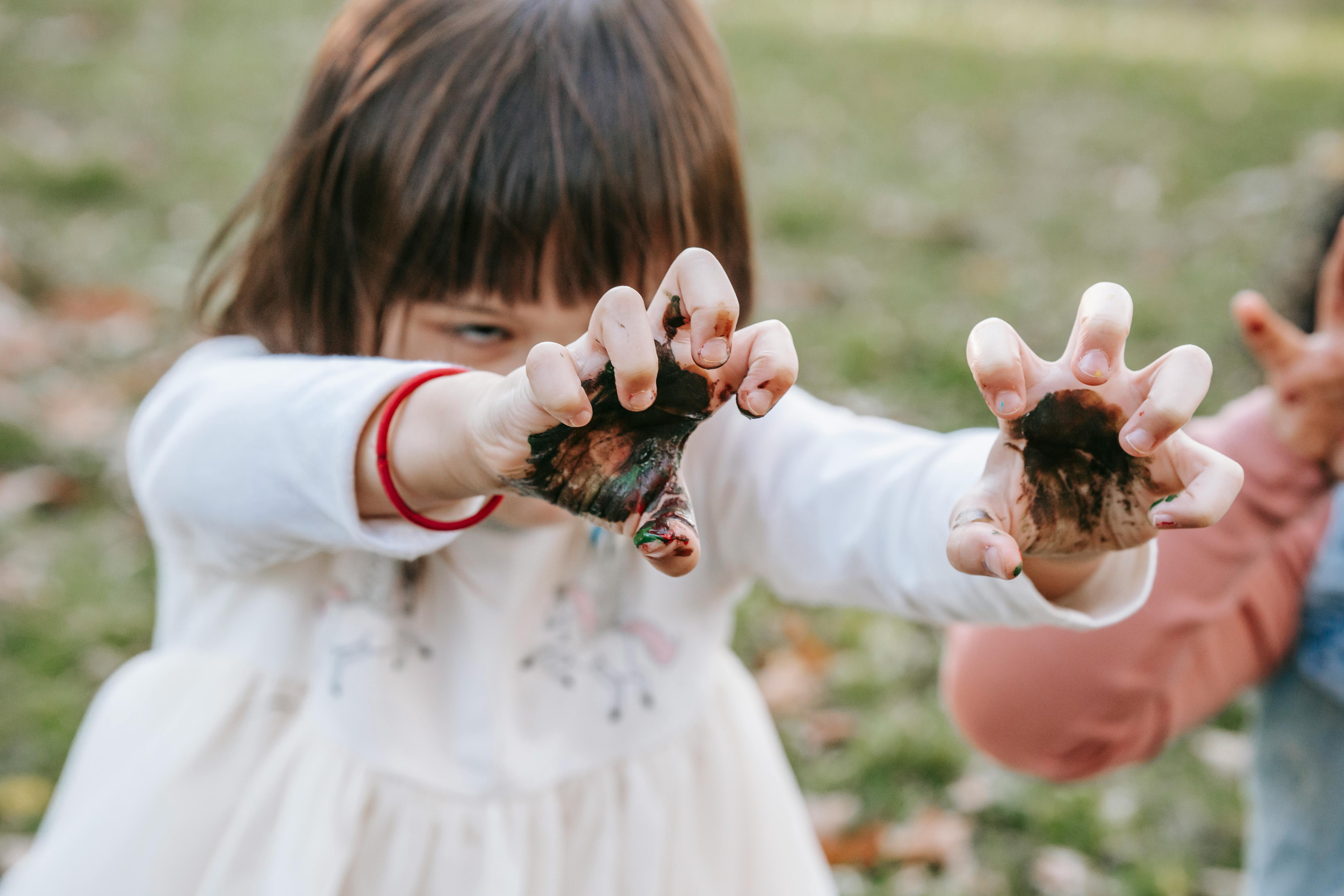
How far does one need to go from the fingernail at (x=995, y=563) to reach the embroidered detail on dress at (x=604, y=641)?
1.90 feet

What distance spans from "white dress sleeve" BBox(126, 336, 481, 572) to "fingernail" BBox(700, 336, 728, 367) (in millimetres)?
323

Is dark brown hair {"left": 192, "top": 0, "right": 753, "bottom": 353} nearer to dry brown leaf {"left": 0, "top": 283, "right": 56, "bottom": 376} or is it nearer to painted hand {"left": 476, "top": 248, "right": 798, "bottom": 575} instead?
painted hand {"left": 476, "top": 248, "right": 798, "bottom": 575}

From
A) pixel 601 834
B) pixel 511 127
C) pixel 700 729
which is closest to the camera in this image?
pixel 511 127

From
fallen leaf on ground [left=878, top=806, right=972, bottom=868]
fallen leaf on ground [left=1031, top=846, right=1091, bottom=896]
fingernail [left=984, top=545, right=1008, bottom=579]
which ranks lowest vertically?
fallen leaf on ground [left=1031, top=846, right=1091, bottom=896]

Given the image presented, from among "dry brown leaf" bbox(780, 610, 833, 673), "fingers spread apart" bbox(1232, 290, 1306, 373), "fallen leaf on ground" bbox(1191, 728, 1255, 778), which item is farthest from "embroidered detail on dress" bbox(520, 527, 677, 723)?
"fallen leaf on ground" bbox(1191, 728, 1255, 778)

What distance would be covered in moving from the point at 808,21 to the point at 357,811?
5858mm

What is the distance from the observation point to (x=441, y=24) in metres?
1.24

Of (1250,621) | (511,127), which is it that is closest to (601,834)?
(511,127)

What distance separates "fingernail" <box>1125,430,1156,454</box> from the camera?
2.74 feet

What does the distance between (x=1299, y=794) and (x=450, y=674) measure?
3.75 feet

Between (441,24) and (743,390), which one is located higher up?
(441,24)

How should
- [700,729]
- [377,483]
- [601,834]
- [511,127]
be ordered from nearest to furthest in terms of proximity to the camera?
[377,483] < [511,127] < [601,834] < [700,729]

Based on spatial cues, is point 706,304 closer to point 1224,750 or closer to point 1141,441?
point 1141,441

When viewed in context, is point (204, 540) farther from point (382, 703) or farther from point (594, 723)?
point (594, 723)
